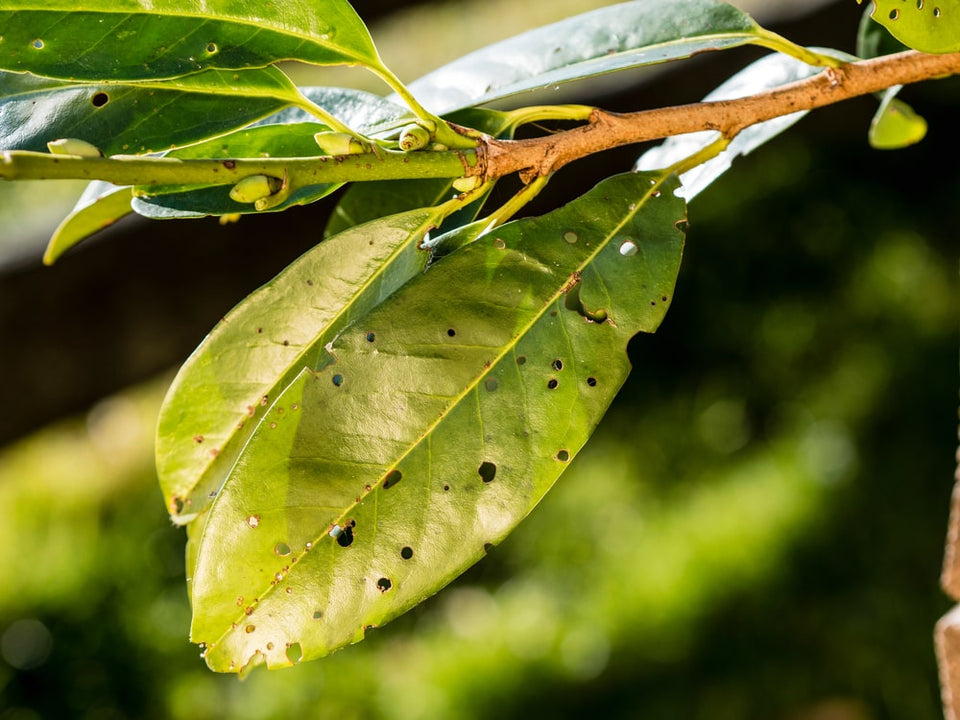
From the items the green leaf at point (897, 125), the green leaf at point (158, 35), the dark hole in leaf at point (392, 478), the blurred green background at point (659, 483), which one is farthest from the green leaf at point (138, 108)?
the blurred green background at point (659, 483)

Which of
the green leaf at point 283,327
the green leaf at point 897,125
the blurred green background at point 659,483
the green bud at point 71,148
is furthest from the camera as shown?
the blurred green background at point 659,483

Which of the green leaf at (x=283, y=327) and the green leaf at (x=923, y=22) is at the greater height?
the green leaf at (x=923, y=22)

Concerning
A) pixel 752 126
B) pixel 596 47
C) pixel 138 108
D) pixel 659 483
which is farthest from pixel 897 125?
pixel 659 483

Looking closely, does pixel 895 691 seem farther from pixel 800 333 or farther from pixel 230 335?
pixel 230 335

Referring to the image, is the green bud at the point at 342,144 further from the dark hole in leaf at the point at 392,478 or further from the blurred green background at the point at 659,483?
the blurred green background at the point at 659,483

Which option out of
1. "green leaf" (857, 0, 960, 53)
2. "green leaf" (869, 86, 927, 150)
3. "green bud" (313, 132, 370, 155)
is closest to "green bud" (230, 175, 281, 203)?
"green bud" (313, 132, 370, 155)

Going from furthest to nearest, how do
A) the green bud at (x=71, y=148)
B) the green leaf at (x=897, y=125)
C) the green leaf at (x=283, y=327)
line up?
1. the green leaf at (x=897, y=125)
2. the green leaf at (x=283, y=327)
3. the green bud at (x=71, y=148)

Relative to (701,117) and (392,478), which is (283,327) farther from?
(701,117)

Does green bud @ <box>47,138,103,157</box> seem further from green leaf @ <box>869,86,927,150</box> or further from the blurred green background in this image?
the blurred green background
